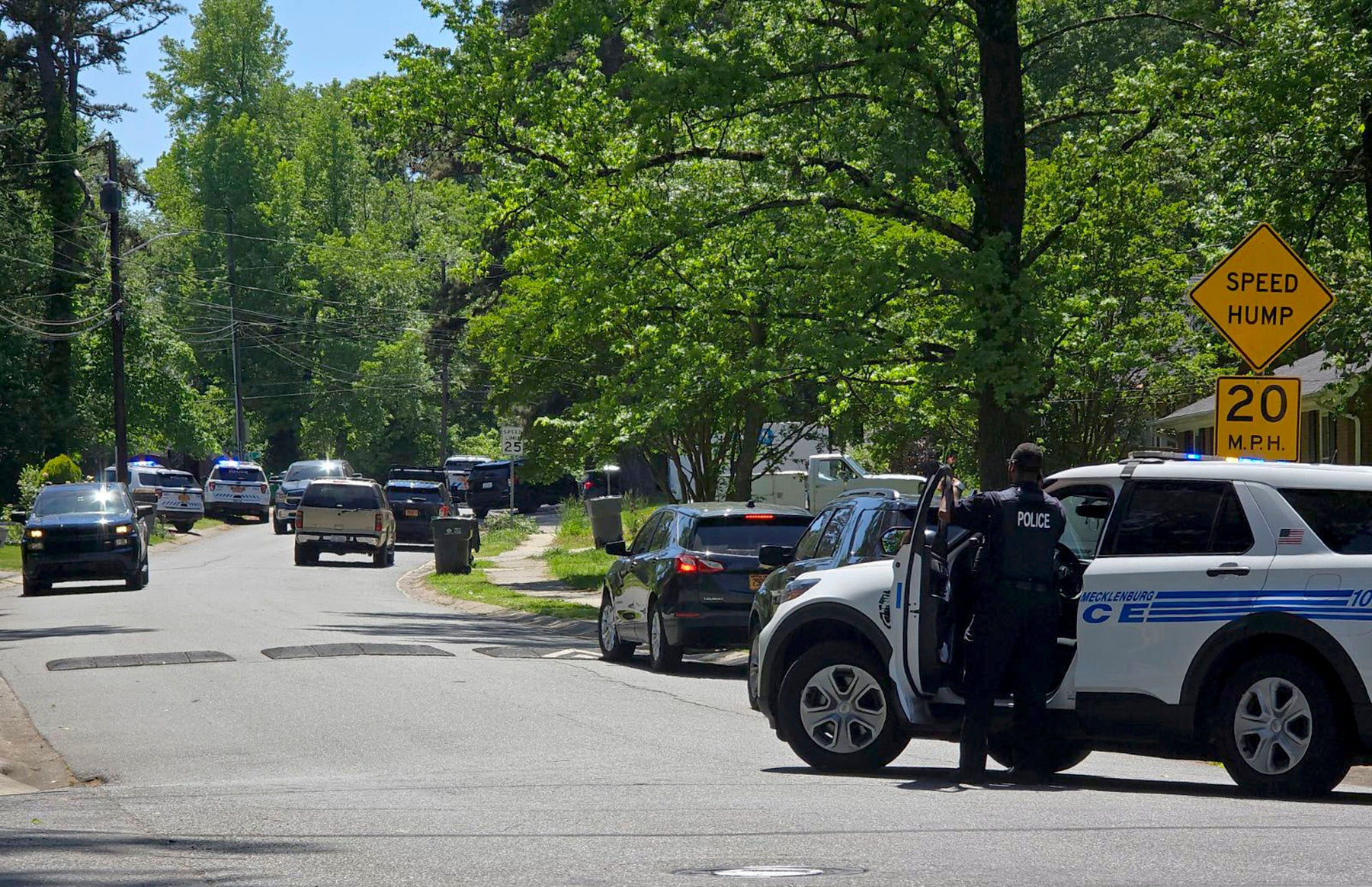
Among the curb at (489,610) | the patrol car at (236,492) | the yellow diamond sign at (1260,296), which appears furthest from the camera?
the patrol car at (236,492)

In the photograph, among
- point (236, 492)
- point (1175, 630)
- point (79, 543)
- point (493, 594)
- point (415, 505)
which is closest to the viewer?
point (1175, 630)

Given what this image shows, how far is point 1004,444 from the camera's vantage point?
66.5 ft

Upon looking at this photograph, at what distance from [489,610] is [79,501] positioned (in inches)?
306

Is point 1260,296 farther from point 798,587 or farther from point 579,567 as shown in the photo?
point 579,567

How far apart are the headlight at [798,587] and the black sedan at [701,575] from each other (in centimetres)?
597

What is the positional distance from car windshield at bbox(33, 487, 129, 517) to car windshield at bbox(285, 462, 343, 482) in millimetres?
23172

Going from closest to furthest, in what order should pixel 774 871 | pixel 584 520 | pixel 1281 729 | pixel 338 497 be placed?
pixel 774 871 < pixel 1281 729 < pixel 338 497 < pixel 584 520

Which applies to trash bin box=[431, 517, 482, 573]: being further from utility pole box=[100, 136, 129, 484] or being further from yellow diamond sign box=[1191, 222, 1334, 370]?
yellow diamond sign box=[1191, 222, 1334, 370]

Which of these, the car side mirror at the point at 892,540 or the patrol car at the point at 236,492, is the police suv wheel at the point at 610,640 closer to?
the car side mirror at the point at 892,540

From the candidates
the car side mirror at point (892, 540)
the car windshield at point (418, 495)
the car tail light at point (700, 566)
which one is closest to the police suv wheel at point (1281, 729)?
the car side mirror at point (892, 540)

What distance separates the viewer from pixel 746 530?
677 inches

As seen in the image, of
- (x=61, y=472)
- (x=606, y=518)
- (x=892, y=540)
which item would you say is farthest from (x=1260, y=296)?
(x=61, y=472)

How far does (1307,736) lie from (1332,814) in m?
0.72

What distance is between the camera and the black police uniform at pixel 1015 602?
9.21m
